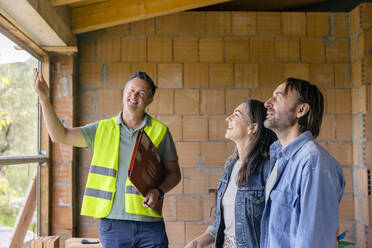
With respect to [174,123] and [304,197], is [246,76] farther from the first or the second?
[304,197]

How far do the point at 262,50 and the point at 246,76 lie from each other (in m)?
0.31

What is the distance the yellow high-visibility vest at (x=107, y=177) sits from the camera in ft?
7.25

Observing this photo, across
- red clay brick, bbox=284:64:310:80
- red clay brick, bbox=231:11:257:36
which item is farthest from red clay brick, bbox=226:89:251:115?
red clay brick, bbox=231:11:257:36

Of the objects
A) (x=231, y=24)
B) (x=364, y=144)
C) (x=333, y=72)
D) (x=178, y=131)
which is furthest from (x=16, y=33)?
(x=364, y=144)

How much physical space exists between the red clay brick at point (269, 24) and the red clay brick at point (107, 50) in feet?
4.74

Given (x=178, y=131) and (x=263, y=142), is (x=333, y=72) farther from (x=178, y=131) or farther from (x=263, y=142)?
(x=263, y=142)

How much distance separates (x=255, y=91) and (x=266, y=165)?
6.04 feet

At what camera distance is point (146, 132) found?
7.77 feet

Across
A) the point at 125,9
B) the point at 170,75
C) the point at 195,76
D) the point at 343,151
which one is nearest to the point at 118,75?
the point at 170,75

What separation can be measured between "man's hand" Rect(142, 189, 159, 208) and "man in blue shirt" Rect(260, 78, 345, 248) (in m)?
0.72

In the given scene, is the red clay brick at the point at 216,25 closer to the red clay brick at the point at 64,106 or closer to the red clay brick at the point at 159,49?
the red clay brick at the point at 159,49

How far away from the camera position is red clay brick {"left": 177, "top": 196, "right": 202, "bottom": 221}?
12.0 ft

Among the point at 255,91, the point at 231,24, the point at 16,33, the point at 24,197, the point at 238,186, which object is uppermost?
the point at 231,24

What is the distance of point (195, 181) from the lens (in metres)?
3.68
